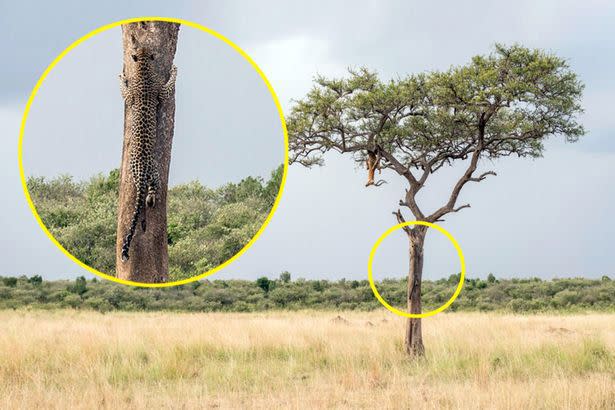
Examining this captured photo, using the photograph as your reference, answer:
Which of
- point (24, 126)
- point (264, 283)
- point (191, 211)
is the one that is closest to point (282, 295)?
point (264, 283)

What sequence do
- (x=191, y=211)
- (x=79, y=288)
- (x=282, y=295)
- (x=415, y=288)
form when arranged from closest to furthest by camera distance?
1. (x=191, y=211)
2. (x=415, y=288)
3. (x=79, y=288)
4. (x=282, y=295)

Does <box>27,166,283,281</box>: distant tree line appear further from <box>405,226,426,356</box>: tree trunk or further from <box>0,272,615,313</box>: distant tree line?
<box>0,272,615,313</box>: distant tree line

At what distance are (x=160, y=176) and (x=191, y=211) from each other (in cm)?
169

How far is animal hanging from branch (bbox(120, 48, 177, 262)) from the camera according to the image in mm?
6684

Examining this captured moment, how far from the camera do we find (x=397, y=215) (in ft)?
44.9

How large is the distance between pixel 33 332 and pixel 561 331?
11440 millimetres

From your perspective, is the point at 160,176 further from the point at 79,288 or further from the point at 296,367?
the point at 79,288

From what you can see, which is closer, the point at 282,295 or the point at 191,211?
the point at 191,211

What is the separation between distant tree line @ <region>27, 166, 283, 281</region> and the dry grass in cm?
→ 188

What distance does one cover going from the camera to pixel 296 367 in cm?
1235

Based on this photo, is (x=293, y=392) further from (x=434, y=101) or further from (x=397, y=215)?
(x=434, y=101)

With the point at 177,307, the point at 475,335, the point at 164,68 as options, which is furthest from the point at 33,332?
the point at 177,307

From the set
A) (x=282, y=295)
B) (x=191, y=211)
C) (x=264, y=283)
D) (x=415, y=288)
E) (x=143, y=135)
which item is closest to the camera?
(x=143, y=135)

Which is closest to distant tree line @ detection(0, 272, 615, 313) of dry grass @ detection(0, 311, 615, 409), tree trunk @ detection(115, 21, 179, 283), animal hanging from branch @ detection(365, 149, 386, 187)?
dry grass @ detection(0, 311, 615, 409)
